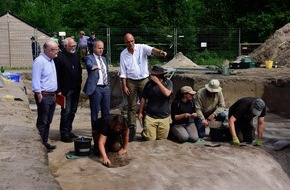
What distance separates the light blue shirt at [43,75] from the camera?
24.2 feet

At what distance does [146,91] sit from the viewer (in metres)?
8.69

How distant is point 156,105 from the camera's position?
28.7 ft

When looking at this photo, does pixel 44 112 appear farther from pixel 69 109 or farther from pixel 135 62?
pixel 135 62

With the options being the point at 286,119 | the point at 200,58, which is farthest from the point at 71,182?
the point at 200,58

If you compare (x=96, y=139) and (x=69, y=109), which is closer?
(x=96, y=139)

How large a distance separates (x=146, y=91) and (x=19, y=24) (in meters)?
21.6

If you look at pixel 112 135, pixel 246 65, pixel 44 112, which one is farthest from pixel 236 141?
pixel 246 65

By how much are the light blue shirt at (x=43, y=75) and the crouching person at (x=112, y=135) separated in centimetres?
93

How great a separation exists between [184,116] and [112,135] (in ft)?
5.97

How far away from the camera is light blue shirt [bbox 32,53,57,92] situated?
7.37 m

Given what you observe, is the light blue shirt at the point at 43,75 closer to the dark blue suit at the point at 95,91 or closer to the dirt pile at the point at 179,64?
the dark blue suit at the point at 95,91

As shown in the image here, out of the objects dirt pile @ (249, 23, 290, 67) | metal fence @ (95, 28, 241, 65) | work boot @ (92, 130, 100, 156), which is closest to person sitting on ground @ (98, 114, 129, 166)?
work boot @ (92, 130, 100, 156)

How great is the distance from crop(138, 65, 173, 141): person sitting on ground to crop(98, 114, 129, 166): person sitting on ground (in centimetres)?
100

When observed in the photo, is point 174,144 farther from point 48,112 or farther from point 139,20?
point 139,20
